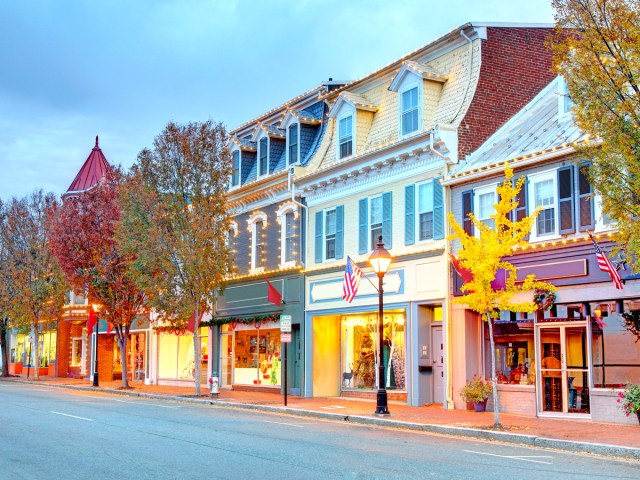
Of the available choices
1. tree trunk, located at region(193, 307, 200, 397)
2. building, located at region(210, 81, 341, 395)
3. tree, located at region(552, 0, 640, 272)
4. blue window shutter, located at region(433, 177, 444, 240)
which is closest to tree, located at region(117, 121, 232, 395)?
tree trunk, located at region(193, 307, 200, 397)

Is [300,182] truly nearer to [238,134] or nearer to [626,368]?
[238,134]

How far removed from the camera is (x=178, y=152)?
30.8 meters

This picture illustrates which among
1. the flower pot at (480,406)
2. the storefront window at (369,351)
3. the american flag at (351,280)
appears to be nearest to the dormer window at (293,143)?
the storefront window at (369,351)

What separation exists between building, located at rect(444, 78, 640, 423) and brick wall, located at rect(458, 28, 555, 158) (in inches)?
34.9

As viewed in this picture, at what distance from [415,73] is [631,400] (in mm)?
12480

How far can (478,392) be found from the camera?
2228 cm

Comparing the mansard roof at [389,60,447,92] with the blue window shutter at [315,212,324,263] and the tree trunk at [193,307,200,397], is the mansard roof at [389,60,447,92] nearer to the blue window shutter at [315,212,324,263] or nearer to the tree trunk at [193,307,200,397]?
the blue window shutter at [315,212,324,263]

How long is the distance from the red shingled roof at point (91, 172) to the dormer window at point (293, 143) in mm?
22640

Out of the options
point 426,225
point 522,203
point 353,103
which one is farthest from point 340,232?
point 522,203

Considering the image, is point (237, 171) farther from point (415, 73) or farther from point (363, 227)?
point (415, 73)

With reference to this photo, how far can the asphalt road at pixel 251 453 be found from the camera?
449 inches

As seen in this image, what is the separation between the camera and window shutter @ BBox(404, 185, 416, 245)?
25577 mm

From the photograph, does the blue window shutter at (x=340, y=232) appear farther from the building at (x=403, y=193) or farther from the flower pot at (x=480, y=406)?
the flower pot at (x=480, y=406)

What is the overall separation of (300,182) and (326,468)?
66.1 ft
